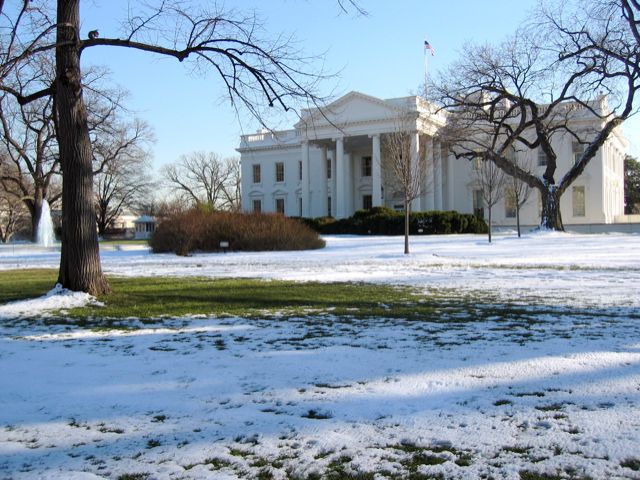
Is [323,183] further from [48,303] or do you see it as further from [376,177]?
[48,303]

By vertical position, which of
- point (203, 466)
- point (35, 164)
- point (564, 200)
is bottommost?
point (203, 466)

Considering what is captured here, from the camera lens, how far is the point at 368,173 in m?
59.9

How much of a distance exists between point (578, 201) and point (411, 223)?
21.0 metres

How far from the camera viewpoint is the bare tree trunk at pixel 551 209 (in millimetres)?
34812

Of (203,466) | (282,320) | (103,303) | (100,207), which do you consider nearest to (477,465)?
(203,466)

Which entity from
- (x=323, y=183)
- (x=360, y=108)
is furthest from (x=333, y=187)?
(x=360, y=108)

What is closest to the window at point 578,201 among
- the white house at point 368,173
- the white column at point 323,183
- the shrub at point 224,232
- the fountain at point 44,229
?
the white house at point 368,173

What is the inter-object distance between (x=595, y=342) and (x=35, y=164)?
1815 inches

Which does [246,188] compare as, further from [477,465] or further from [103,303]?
[477,465]

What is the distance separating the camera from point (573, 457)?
3068 millimetres

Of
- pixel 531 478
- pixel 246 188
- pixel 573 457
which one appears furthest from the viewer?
pixel 246 188

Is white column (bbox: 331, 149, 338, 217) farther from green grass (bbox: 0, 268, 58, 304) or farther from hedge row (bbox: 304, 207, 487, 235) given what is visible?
green grass (bbox: 0, 268, 58, 304)

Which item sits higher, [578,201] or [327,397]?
[578,201]

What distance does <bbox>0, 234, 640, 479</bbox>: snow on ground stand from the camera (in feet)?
10.2
